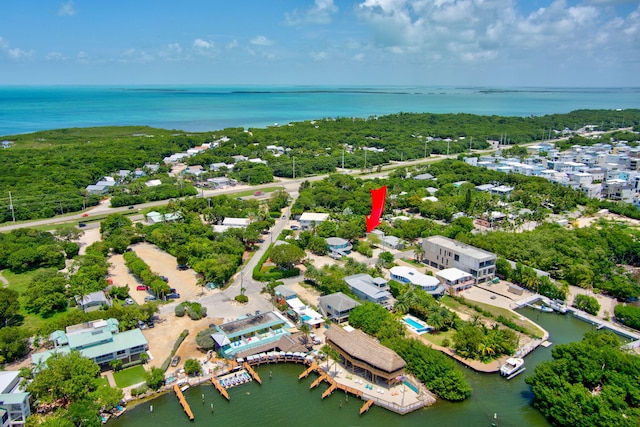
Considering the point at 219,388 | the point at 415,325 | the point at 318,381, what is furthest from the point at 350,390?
the point at 415,325

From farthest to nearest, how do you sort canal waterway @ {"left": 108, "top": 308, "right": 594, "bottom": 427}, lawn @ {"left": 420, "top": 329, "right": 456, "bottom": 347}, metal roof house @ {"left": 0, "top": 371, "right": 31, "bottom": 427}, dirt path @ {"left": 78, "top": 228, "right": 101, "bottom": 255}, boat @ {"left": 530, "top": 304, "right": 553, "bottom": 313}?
dirt path @ {"left": 78, "top": 228, "right": 101, "bottom": 255} < boat @ {"left": 530, "top": 304, "right": 553, "bottom": 313} < lawn @ {"left": 420, "top": 329, "right": 456, "bottom": 347} < canal waterway @ {"left": 108, "top": 308, "right": 594, "bottom": 427} < metal roof house @ {"left": 0, "top": 371, "right": 31, "bottom": 427}

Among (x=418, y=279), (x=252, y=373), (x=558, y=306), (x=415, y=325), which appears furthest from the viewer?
(x=418, y=279)

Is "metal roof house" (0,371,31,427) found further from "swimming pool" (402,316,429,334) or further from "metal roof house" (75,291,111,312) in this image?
"swimming pool" (402,316,429,334)

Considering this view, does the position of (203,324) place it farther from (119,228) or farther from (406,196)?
(406,196)

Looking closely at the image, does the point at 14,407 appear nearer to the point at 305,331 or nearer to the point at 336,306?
the point at 305,331

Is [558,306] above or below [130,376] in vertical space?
below

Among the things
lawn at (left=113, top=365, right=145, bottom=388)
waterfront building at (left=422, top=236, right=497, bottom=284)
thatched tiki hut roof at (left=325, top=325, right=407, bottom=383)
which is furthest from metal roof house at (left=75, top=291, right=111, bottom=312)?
waterfront building at (left=422, top=236, right=497, bottom=284)

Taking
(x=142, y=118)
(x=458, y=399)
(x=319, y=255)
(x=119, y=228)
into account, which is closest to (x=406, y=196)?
(x=319, y=255)

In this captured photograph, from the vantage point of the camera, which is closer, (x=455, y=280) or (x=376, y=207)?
(x=455, y=280)
